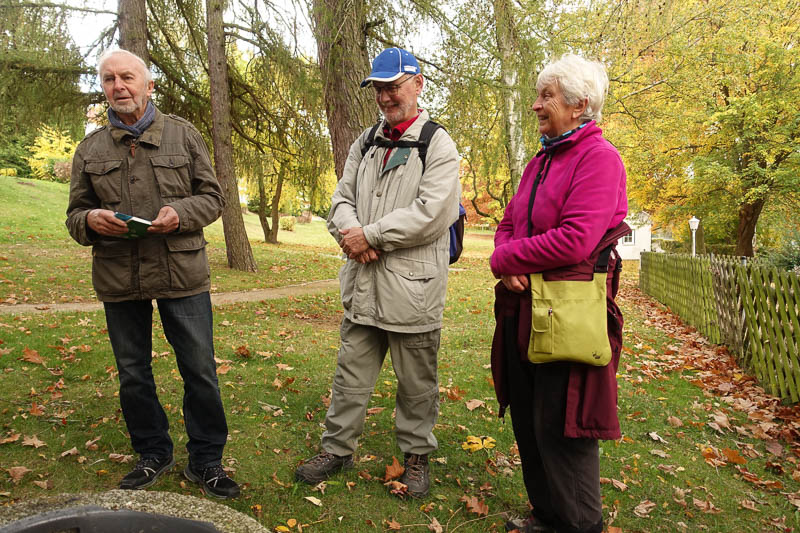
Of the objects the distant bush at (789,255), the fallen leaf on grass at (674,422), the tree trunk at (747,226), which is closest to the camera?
the fallen leaf on grass at (674,422)

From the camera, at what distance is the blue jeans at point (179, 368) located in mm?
2836

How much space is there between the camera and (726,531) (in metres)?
2.94

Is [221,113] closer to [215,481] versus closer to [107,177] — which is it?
[107,177]

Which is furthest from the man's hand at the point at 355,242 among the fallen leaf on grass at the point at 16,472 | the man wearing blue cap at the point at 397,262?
the fallen leaf on grass at the point at 16,472

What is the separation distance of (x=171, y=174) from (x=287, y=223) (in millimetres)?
33256

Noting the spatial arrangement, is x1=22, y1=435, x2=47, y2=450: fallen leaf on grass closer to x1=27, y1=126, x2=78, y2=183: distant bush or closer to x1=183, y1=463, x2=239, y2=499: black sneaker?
x1=183, y1=463, x2=239, y2=499: black sneaker

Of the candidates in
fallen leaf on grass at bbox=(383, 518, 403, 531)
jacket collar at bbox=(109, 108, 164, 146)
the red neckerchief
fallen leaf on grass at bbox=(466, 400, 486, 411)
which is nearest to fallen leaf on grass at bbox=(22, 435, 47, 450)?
jacket collar at bbox=(109, 108, 164, 146)

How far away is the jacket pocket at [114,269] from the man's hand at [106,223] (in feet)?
0.43

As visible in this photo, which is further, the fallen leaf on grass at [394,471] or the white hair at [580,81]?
the fallen leaf on grass at [394,471]

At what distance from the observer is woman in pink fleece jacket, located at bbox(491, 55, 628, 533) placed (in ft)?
7.16

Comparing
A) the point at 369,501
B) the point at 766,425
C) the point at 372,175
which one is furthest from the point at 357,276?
the point at 766,425

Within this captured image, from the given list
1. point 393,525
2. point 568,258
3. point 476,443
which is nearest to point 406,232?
point 568,258

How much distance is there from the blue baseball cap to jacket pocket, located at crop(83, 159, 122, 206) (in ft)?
4.42

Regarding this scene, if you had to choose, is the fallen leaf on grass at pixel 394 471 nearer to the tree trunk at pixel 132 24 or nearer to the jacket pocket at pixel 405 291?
the jacket pocket at pixel 405 291
